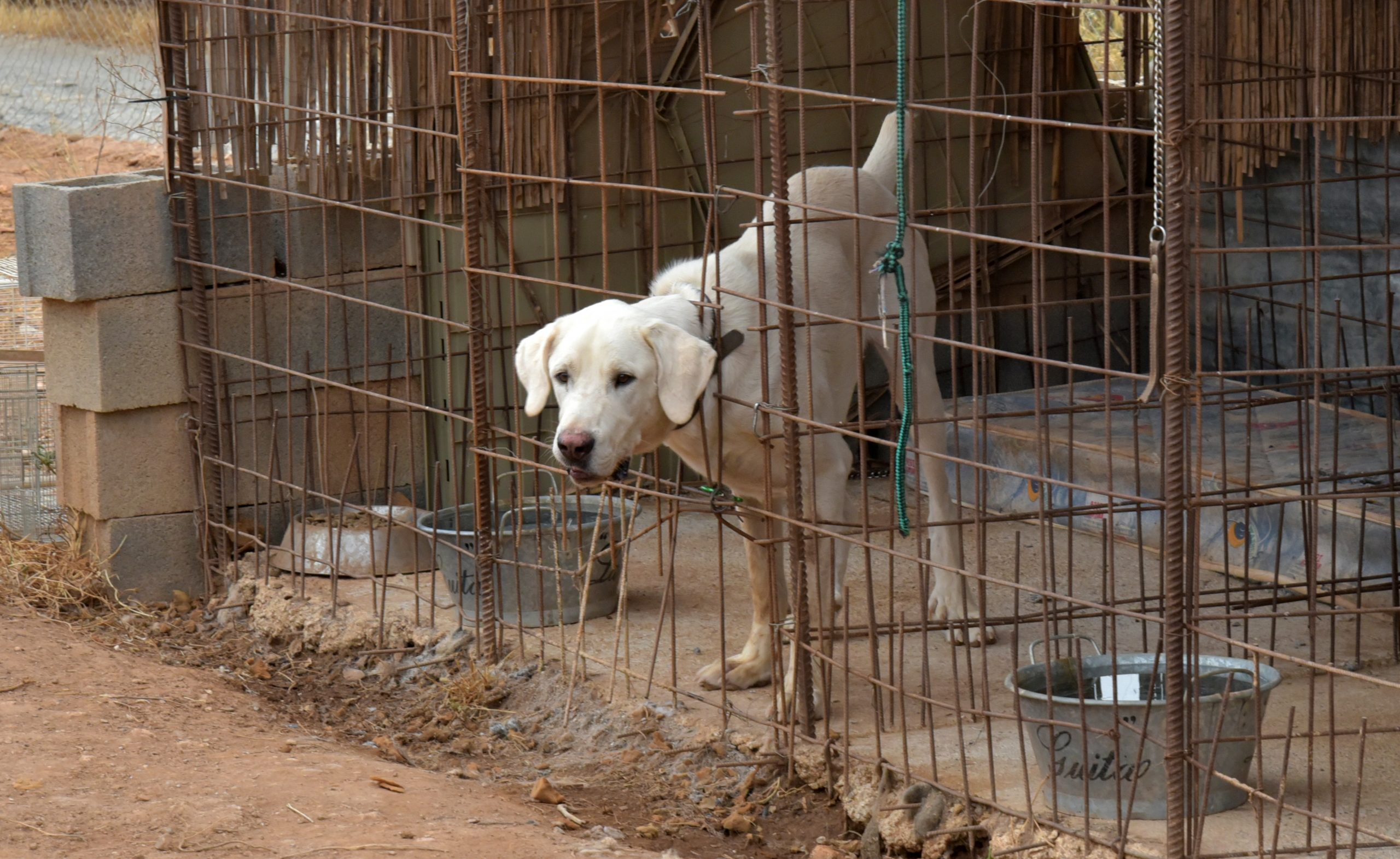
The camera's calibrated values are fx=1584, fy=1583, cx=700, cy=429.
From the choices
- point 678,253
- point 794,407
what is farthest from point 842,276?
point 678,253

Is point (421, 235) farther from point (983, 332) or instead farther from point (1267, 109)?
point (1267, 109)

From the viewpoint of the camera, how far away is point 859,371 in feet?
12.3

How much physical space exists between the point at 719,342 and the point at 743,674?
105 cm

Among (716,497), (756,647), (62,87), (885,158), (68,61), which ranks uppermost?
(68,61)

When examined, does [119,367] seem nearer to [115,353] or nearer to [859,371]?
[115,353]

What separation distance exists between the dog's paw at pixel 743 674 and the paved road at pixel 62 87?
12632 millimetres

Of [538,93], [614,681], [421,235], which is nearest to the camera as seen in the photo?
[614,681]

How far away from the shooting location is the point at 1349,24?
18.5 ft

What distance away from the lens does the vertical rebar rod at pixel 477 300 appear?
16.1 ft

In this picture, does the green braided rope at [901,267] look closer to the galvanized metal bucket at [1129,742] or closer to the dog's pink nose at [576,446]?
the galvanized metal bucket at [1129,742]

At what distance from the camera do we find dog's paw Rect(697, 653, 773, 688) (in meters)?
4.75

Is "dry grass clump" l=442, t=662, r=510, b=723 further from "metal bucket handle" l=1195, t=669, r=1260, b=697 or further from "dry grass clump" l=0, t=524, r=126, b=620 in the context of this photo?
"metal bucket handle" l=1195, t=669, r=1260, b=697

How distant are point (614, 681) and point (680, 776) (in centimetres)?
51

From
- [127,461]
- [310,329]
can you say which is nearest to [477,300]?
[310,329]
